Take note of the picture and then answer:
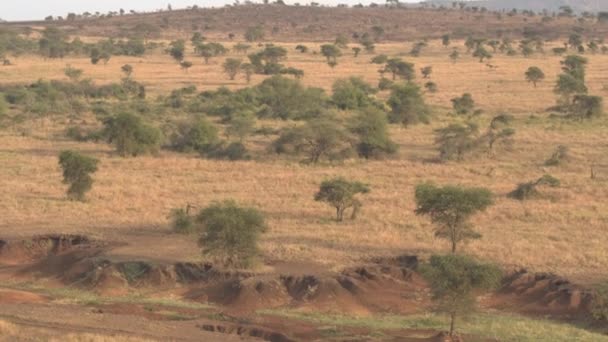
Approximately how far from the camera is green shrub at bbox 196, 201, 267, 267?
2233 centimetres

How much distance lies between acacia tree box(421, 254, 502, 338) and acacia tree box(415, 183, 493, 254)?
4.90 m

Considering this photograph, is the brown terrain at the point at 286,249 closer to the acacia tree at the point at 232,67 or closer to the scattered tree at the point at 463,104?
the scattered tree at the point at 463,104

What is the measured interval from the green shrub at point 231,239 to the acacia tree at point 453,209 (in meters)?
5.17

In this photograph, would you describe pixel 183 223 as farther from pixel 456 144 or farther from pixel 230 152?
pixel 456 144

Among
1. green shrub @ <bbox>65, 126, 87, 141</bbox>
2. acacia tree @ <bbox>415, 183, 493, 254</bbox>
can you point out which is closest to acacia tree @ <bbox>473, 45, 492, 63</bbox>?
green shrub @ <bbox>65, 126, 87, 141</bbox>

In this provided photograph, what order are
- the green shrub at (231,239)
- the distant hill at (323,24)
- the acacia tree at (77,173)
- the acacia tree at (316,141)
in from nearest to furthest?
1. the green shrub at (231,239)
2. the acacia tree at (77,173)
3. the acacia tree at (316,141)
4. the distant hill at (323,24)

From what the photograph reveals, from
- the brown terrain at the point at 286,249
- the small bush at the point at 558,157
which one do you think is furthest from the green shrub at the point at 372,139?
the small bush at the point at 558,157

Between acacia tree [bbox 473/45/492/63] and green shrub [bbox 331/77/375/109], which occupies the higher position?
acacia tree [bbox 473/45/492/63]

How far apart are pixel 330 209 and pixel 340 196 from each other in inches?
63.4

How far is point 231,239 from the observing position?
22.3 meters

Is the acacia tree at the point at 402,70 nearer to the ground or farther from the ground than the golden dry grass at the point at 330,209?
farther from the ground

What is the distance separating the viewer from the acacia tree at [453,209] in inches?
959

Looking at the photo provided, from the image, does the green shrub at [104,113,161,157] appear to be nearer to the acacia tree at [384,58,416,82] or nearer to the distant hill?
the acacia tree at [384,58,416,82]

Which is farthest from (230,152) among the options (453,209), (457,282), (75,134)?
(457,282)
